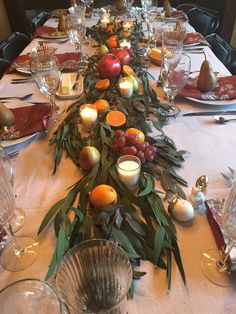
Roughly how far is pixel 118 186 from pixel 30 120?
391 millimetres

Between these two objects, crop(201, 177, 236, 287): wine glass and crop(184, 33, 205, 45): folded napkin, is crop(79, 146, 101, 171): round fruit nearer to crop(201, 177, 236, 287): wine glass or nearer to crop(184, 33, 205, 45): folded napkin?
crop(201, 177, 236, 287): wine glass

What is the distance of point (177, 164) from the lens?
0.68 m

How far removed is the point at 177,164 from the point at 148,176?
10 cm

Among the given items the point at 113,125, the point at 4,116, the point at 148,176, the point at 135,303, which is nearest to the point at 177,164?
the point at 148,176

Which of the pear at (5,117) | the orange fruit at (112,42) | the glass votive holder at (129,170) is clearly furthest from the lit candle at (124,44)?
the glass votive holder at (129,170)

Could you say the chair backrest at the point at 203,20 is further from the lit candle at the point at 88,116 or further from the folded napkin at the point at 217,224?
the folded napkin at the point at 217,224

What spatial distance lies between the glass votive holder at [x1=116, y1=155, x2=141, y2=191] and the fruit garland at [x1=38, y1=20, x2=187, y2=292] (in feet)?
0.05

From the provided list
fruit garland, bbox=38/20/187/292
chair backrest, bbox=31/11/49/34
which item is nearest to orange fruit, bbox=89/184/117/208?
fruit garland, bbox=38/20/187/292

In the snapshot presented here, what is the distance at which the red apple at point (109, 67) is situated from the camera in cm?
100

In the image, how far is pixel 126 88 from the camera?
906 mm

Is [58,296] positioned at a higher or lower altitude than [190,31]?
higher

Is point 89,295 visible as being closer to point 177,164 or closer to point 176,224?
point 176,224

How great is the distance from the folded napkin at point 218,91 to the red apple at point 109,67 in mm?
251

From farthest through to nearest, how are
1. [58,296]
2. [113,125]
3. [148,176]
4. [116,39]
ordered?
[116,39] → [113,125] → [148,176] → [58,296]
